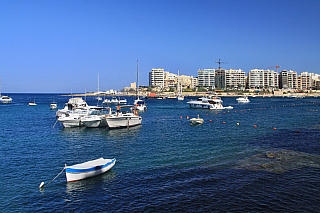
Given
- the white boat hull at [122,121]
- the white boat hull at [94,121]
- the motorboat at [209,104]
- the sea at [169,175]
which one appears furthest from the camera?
the motorboat at [209,104]

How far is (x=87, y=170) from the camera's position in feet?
65.9

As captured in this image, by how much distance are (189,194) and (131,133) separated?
24159 millimetres

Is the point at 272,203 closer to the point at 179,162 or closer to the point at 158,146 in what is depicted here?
the point at 179,162

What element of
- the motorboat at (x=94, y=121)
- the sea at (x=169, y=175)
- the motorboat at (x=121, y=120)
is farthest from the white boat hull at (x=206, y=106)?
the sea at (x=169, y=175)

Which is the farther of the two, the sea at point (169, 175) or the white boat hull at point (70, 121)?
the white boat hull at point (70, 121)

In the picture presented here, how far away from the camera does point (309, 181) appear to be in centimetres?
1928

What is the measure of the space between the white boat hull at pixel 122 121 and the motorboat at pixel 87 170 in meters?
22.0

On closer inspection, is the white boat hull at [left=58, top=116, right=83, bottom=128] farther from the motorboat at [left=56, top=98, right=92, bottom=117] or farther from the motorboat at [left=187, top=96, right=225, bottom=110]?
the motorboat at [left=187, top=96, right=225, bottom=110]

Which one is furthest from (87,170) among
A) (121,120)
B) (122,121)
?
(122,121)

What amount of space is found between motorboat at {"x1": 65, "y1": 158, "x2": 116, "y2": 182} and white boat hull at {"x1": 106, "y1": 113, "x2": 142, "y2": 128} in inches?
866

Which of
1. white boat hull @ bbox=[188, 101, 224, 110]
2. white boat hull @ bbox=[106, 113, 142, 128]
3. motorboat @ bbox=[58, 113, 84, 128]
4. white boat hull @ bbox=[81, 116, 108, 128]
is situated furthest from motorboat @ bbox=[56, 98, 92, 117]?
white boat hull @ bbox=[188, 101, 224, 110]

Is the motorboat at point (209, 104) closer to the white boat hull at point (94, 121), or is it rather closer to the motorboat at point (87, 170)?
the white boat hull at point (94, 121)

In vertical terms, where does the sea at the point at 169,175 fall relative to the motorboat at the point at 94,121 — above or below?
below

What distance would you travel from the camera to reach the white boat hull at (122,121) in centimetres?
4382
